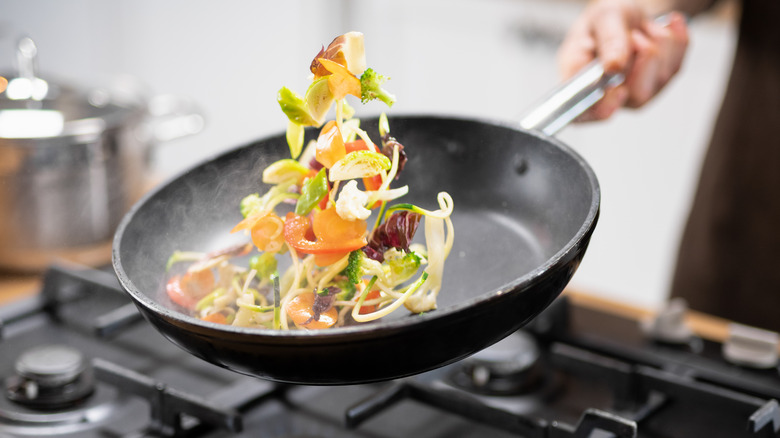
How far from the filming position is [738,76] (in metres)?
1.46

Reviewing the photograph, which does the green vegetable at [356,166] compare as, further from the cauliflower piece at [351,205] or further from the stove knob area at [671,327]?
the stove knob area at [671,327]

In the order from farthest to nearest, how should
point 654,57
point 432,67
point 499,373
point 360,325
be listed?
point 432,67 < point 654,57 < point 499,373 < point 360,325

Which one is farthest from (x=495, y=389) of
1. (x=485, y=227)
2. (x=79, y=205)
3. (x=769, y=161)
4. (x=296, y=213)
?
(x=769, y=161)

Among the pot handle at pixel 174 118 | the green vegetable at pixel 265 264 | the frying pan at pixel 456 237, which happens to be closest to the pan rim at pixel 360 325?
the frying pan at pixel 456 237

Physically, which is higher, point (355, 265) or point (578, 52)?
point (578, 52)

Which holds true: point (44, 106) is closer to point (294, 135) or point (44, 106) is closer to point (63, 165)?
point (63, 165)

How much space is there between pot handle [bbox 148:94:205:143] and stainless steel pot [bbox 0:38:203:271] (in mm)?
12

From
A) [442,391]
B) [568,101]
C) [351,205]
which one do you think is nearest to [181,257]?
[351,205]

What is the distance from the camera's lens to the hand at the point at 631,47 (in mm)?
995

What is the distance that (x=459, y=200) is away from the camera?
32.4 inches

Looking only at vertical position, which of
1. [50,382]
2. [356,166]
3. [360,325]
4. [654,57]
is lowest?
[50,382]

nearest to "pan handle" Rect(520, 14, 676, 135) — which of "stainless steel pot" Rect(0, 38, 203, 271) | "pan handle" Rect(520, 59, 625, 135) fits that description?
"pan handle" Rect(520, 59, 625, 135)

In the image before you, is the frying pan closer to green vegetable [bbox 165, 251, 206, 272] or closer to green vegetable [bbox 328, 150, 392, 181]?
green vegetable [bbox 165, 251, 206, 272]

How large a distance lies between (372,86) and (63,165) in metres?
0.68
